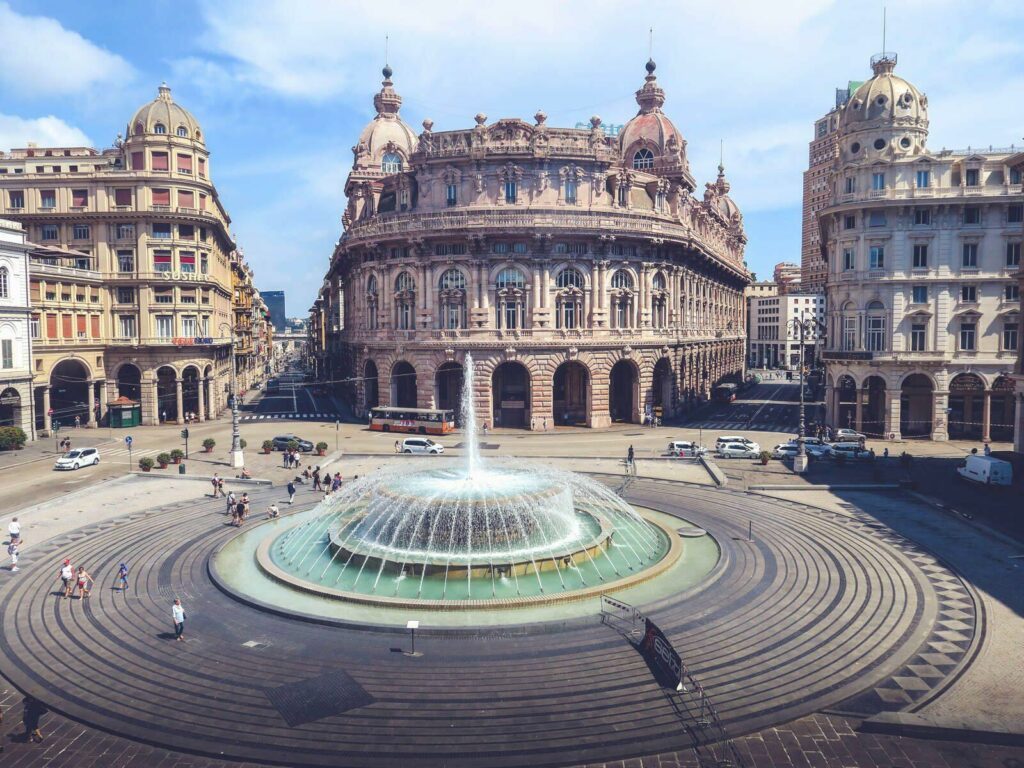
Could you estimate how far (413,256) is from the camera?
68.9 metres

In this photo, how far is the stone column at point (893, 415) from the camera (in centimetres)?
6128

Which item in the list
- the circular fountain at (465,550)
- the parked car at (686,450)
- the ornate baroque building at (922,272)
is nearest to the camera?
the circular fountain at (465,550)

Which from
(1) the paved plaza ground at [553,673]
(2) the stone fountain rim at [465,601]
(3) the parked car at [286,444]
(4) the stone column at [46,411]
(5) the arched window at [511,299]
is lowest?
(1) the paved plaza ground at [553,673]

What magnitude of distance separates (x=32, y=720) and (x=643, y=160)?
3731 inches

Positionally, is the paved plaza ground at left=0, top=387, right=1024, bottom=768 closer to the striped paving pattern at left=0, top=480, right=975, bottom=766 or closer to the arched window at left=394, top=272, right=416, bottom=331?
the striped paving pattern at left=0, top=480, right=975, bottom=766

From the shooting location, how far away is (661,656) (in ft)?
64.1

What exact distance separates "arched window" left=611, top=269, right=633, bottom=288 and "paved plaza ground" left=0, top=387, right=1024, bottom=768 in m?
41.5

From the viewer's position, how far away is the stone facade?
57.7 m

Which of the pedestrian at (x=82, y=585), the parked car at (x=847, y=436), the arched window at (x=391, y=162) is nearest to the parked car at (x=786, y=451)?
the parked car at (x=847, y=436)

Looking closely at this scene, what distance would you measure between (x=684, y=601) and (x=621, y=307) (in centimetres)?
4862

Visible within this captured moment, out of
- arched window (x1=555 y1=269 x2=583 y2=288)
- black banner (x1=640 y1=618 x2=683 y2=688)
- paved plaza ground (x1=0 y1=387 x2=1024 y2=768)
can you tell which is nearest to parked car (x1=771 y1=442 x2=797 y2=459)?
paved plaza ground (x1=0 y1=387 x2=1024 y2=768)

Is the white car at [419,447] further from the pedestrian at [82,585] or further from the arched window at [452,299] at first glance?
the pedestrian at [82,585]

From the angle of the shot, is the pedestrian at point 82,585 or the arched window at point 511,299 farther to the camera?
the arched window at point 511,299

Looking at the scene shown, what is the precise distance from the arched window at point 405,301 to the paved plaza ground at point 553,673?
40957mm
